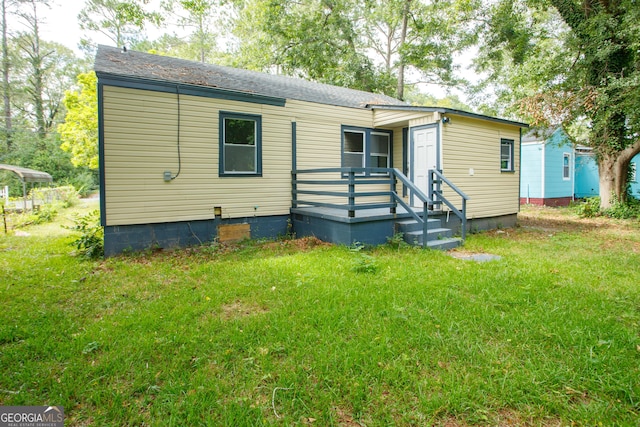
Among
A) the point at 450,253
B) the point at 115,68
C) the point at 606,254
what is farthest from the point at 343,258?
the point at 115,68

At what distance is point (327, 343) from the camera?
9.57ft

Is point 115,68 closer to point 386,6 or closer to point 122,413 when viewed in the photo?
point 122,413

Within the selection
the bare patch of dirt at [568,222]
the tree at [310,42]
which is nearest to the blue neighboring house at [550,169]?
the bare patch of dirt at [568,222]

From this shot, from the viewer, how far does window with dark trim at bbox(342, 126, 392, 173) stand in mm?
9477

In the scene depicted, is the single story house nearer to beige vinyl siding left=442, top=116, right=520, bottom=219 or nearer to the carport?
beige vinyl siding left=442, top=116, right=520, bottom=219

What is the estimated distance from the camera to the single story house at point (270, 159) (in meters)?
6.54

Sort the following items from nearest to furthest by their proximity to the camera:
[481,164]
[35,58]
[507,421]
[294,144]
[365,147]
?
[507,421] < [294,144] < [481,164] < [365,147] < [35,58]

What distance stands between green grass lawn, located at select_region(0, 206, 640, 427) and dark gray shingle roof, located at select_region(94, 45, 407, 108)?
4.03 m

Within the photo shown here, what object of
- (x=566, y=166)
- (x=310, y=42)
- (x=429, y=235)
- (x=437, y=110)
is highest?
(x=310, y=42)

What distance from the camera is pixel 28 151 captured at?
966 inches

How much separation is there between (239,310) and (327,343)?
4.13 feet

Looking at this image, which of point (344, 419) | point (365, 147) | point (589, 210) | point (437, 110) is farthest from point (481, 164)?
point (344, 419)

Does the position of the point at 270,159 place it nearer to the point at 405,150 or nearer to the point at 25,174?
the point at 405,150

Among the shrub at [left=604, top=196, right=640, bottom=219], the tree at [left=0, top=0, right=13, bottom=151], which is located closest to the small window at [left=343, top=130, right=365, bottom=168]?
the shrub at [left=604, top=196, right=640, bottom=219]
